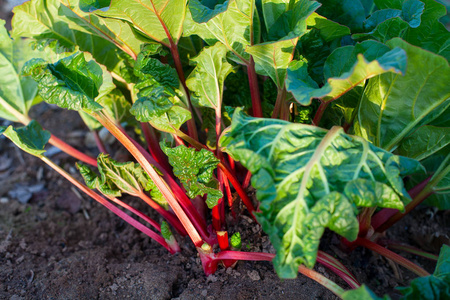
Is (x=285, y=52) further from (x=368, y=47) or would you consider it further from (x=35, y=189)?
(x=35, y=189)

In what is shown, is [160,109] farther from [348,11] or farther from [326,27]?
[348,11]

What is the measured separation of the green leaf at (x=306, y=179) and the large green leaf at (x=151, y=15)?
2.03 ft

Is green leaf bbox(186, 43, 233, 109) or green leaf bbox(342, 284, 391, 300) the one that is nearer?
green leaf bbox(342, 284, 391, 300)

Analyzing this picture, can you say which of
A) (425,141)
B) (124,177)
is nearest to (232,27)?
(124,177)

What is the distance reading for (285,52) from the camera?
162 centimetres

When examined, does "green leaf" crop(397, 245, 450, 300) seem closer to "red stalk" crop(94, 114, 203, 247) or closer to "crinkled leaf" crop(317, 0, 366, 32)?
"red stalk" crop(94, 114, 203, 247)

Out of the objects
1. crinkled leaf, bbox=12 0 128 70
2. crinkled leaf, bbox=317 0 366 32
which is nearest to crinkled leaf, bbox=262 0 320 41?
crinkled leaf, bbox=317 0 366 32

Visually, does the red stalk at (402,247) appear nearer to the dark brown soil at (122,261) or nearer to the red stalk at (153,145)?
the dark brown soil at (122,261)

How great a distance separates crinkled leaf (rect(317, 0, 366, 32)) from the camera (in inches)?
75.9

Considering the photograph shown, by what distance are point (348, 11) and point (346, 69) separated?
0.52 m

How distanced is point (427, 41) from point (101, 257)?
196 centimetres

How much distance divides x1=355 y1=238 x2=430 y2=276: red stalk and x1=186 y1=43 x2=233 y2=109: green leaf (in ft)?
3.23

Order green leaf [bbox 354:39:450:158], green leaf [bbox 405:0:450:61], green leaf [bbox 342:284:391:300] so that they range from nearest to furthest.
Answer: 1. green leaf [bbox 342:284:391:300]
2. green leaf [bbox 354:39:450:158]
3. green leaf [bbox 405:0:450:61]

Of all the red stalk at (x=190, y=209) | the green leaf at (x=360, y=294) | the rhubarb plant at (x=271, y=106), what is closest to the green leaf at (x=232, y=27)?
the rhubarb plant at (x=271, y=106)
